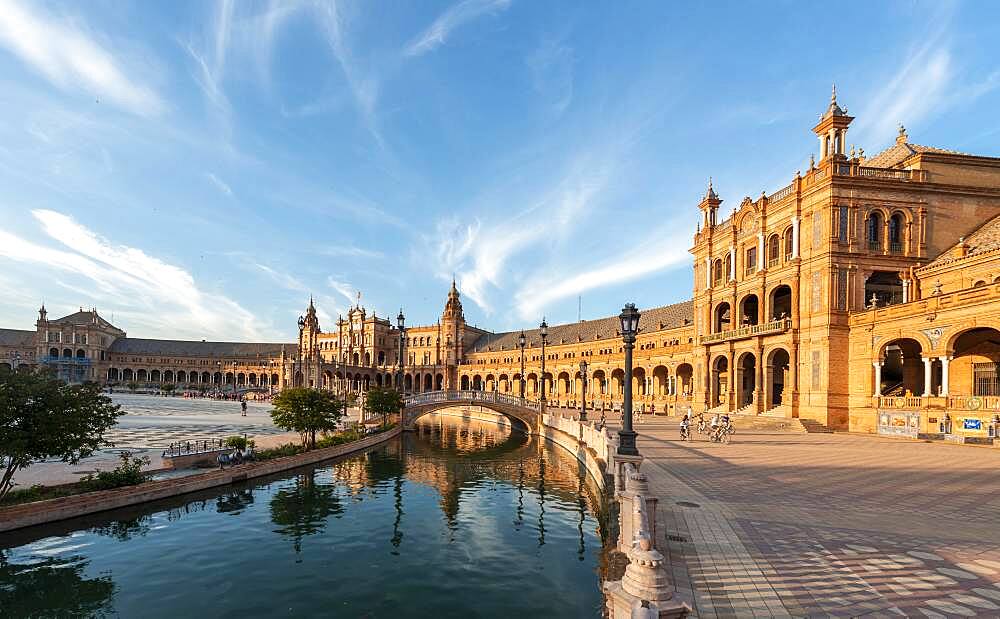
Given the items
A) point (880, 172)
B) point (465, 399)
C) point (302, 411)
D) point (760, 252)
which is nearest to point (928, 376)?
point (760, 252)

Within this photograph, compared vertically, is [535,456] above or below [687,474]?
below

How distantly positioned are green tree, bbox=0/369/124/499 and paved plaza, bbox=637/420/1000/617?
17.5m

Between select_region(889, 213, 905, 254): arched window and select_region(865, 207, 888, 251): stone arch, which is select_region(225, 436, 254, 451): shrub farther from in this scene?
select_region(889, 213, 905, 254): arched window

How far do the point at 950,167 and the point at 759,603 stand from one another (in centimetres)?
4358

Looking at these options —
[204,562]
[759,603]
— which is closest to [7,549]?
[204,562]

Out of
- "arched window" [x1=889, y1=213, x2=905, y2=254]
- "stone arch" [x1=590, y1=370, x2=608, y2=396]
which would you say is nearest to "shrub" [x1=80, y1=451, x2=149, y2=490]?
"arched window" [x1=889, y1=213, x2=905, y2=254]

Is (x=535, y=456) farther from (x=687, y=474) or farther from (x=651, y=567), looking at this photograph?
(x=651, y=567)

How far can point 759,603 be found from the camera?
750 centimetres

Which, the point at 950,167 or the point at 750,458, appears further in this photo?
the point at 950,167

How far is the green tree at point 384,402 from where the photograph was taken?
4172 centimetres

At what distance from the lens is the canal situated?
10.8 m

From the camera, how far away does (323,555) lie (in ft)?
45.4

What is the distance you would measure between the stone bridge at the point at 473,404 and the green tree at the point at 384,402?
1.26m

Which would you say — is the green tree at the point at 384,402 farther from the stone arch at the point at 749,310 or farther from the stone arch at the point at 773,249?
the stone arch at the point at 773,249
